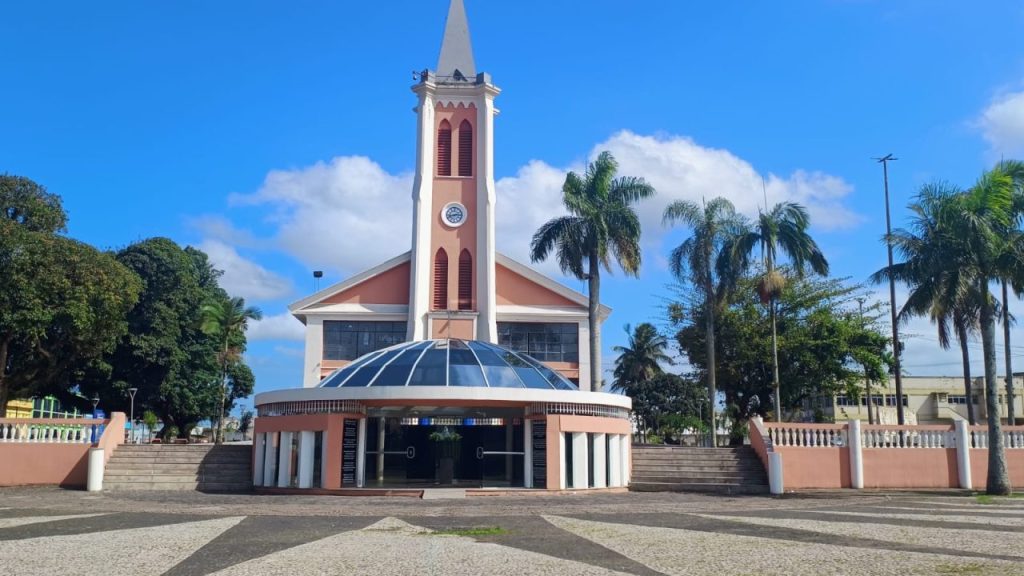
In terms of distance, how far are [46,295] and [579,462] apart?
21.8m

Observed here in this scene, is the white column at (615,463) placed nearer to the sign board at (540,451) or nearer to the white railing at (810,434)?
the sign board at (540,451)

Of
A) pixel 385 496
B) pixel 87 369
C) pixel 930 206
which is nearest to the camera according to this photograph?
pixel 385 496

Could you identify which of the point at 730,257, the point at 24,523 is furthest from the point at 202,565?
the point at 730,257

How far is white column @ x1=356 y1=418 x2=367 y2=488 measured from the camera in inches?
→ 922

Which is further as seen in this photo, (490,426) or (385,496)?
(490,426)

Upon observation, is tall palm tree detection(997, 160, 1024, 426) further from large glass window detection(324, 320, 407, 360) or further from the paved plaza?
large glass window detection(324, 320, 407, 360)

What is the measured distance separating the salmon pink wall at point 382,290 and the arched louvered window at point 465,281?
2492 millimetres

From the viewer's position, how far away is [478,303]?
38.1 meters

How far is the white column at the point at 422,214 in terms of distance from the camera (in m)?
37.6

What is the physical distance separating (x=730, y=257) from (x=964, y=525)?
1774 centimetres

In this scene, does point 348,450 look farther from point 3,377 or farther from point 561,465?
point 3,377

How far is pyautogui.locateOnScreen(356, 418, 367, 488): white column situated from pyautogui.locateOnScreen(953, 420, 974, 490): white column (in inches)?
701

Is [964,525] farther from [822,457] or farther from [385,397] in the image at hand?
[385,397]

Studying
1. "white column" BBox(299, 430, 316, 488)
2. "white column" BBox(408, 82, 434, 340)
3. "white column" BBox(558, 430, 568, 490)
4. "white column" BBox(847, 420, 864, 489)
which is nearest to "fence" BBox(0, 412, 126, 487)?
"white column" BBox(299, 430, 316, 488)
